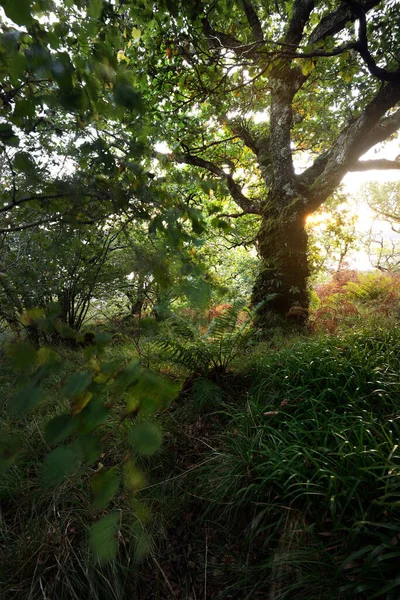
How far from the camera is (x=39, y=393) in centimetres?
50

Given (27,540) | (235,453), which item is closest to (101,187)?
(235,453)

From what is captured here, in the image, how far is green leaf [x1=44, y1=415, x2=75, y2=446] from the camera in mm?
491

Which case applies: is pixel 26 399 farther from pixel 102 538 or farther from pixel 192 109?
pixel 192 109

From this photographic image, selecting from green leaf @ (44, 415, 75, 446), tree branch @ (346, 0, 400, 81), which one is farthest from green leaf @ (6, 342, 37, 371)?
tree branch @ (346, 0, 400, 81)

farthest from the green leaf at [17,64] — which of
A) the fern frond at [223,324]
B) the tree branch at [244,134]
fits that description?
the tree branch at [244,134]

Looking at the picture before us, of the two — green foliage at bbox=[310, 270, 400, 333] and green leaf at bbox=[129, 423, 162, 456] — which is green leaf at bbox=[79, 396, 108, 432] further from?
green foliage at bbox=[310, 270, 400, 333]

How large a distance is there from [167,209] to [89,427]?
2.13ft

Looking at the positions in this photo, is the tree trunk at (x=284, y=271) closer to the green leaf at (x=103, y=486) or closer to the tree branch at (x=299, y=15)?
the tree branch at (x=299, y=15)

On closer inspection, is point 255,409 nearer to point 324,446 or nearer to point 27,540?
point 324,446

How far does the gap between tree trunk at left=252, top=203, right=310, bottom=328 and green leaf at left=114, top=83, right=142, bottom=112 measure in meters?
4.11

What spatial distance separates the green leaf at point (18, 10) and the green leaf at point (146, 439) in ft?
2.47

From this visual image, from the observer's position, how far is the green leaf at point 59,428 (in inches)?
19.3

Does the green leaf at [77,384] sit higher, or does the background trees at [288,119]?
the background trees at [288,119]

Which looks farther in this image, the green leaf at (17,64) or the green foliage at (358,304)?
the green foliage at (358,304)
